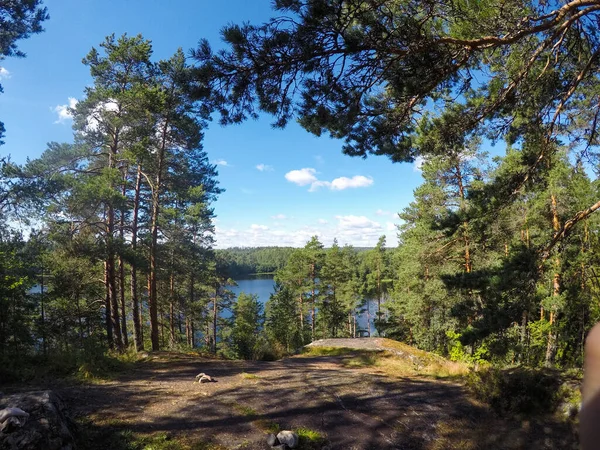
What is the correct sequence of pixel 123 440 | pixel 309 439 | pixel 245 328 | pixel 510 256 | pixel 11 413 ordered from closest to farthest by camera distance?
pixel 11 413 < pixel 123 440 < pixel 309 439 < pixel 510 256 < pixel 245 328

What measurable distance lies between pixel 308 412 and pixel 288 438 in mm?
1176

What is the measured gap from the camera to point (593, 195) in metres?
9.62

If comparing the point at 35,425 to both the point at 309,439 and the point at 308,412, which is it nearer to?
the point at 309,439

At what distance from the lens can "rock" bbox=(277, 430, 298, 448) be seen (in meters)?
4.37

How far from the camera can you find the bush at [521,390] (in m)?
5.52

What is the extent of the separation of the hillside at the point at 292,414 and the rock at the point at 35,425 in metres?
0.44

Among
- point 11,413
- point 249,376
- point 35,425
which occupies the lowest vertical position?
point 249,376

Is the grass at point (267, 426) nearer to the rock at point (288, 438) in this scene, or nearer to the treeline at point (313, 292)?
the rock at point (288, 438)

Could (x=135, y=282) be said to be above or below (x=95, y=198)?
below

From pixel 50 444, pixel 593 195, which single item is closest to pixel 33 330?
pixel 50 444

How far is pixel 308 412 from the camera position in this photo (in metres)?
5.50

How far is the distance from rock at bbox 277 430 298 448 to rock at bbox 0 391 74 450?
2650 millimetres

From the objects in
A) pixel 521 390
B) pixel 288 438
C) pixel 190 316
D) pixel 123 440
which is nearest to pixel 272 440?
pixel 288 438

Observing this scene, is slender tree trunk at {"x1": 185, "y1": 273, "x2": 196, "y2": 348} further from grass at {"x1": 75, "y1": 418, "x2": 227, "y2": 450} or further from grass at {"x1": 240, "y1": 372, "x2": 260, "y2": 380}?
grass at {"x1": 75, "y1": 418, "x2": 227, "y2": 450}
